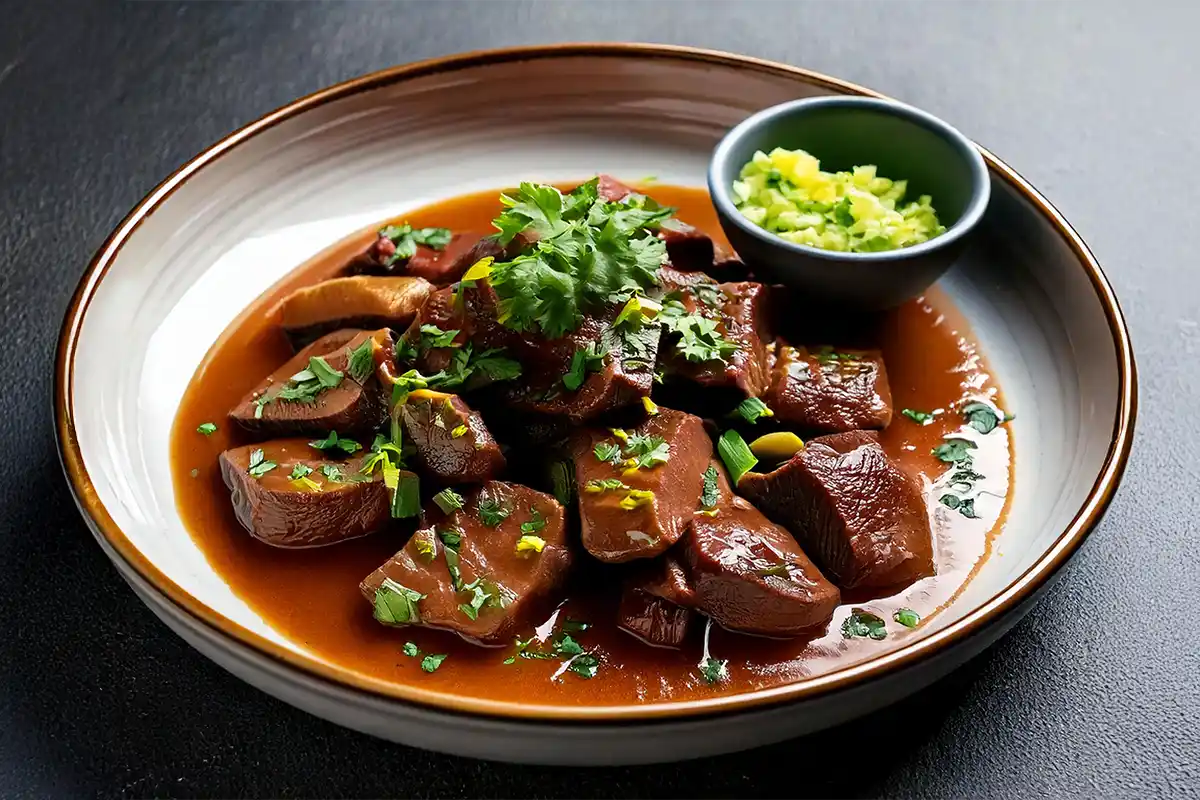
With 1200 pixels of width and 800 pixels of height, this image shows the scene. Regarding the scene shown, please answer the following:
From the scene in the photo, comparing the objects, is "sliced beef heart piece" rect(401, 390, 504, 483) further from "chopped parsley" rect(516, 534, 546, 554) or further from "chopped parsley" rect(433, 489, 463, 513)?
"chopped parsley" rect(516, 534, 546, 554)

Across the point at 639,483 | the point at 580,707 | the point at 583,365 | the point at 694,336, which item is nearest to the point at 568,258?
the point at 583,365

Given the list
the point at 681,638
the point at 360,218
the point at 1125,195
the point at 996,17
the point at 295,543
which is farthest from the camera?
the point at 996,17

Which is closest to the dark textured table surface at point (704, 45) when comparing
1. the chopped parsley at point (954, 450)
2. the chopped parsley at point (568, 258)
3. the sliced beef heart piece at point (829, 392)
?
the chopped parsley at point (954, 450)

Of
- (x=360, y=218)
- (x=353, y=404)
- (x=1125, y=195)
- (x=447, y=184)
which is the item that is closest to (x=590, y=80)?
(x=447, y=184)

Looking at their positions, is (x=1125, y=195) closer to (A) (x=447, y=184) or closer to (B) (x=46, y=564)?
(A) (x=447, y=184)

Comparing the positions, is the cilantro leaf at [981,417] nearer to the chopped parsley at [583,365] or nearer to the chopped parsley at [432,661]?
the chopped parsley at [583,365]

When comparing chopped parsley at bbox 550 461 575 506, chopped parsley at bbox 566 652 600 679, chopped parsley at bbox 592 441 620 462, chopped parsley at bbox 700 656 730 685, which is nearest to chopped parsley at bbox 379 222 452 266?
chopped parsley at bbox 550 461 575 506
